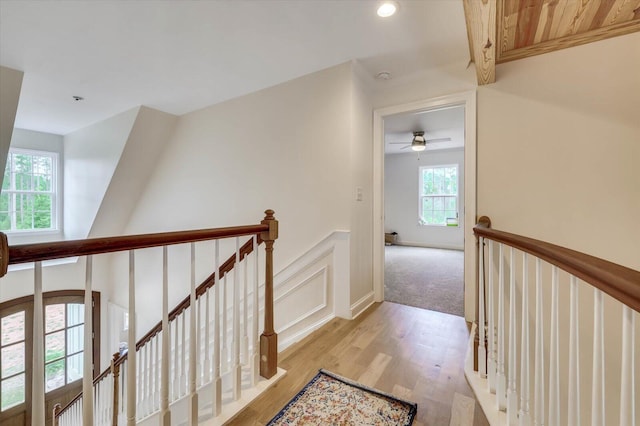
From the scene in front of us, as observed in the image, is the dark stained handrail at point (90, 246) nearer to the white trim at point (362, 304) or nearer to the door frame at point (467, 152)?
the white trim at point (362, 304)

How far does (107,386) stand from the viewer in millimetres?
3283

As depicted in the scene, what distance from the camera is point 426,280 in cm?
390

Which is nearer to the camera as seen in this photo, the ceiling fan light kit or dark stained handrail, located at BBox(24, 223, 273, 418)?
dark stained handrail, located at BBox(24, 223, 273, 418)

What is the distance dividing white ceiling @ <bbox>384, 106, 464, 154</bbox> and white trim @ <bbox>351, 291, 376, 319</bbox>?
2.16 metres

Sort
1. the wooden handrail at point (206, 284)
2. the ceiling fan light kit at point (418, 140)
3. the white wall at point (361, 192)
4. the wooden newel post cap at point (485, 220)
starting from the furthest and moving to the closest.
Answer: the ceiling fan light kit at point (418, 140) → the white wall at point (361, 192) → the wooden newel post cap at point (485, 220) → the wooden handrail at point (206, 284)

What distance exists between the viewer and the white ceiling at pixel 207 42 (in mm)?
1907

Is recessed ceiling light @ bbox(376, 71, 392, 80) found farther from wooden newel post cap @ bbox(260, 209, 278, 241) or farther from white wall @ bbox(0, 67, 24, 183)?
white wall @ bbox(0, 67, 24, 183)

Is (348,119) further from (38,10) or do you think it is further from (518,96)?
(38,10)

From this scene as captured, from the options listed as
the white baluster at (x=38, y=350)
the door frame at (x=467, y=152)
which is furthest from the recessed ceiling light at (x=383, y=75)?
the white baluster at (x=38, y=350)

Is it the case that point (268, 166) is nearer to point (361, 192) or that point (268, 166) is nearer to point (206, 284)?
point (361, 192)

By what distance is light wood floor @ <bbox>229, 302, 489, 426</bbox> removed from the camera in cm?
148

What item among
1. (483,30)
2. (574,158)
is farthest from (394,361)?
(483,30)

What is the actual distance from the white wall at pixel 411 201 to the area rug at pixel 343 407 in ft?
18.7

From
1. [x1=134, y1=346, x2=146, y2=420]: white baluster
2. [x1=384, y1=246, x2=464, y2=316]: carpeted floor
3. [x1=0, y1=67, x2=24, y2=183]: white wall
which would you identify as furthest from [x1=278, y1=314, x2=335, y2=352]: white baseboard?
[x1=0, y1=67, x2=24, y2=183]: white wall
